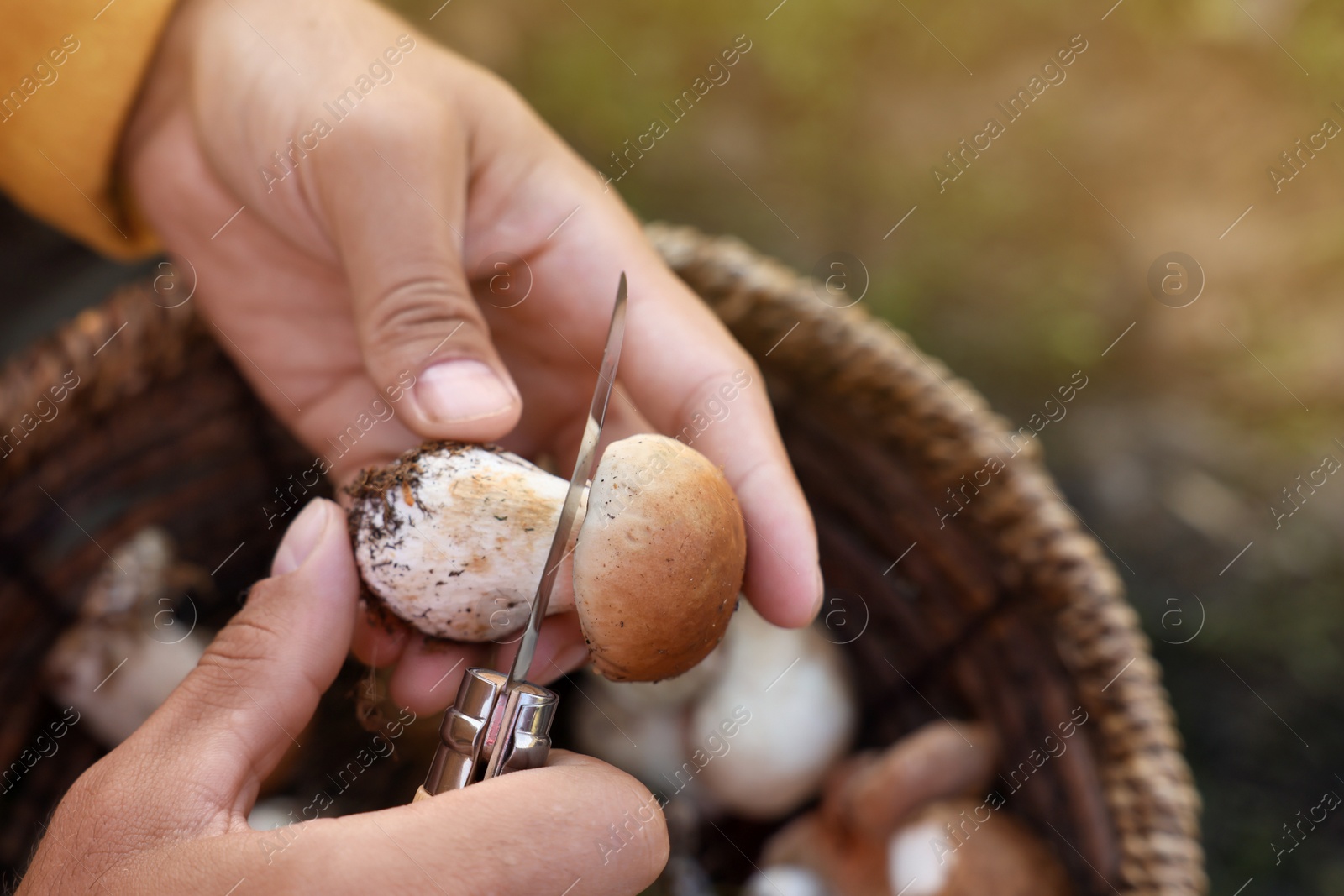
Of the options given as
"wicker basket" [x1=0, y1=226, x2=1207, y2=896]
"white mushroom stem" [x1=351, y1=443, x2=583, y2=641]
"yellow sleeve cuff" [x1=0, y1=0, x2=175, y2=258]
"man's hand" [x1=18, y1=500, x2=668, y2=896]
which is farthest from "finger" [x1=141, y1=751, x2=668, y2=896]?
"yellow sleeve cuff" [x1=0, y1=0, x2=175, y2=258]

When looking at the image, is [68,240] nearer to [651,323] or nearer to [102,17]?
[102,17]

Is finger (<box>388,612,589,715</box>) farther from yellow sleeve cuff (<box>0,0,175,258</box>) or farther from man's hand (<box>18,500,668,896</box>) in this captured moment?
yellow sleeve cuff (<box>0,0,175,258</box>)

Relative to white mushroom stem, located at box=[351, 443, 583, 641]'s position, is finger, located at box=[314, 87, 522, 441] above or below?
above

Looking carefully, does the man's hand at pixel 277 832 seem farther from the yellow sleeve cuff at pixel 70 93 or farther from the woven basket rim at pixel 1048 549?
the yellow sleeve cuff at pixel 70 93

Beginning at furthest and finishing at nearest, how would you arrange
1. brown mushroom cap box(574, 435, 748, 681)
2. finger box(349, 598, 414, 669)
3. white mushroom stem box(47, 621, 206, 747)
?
white mushroom stem box(47, 621, 206, 747), finger box(349, 598, 414, 669), brown mushroom cap box(574, 435, 748, 681)

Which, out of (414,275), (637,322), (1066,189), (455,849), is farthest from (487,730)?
(1066,189)
